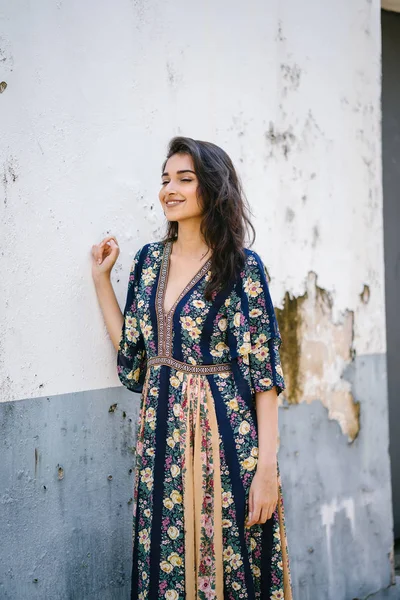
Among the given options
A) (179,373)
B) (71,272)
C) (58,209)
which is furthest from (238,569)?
(58,209)

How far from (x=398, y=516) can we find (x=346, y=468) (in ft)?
3.19

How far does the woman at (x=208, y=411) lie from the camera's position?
2.35 metres

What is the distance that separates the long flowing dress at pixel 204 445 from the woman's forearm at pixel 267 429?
32mm

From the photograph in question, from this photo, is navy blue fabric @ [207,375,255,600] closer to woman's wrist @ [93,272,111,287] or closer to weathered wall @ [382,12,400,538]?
woman's wrist @ [93,272,111,287]

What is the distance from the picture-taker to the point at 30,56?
2461 mm

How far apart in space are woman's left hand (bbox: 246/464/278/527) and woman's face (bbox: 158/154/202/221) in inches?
36.5

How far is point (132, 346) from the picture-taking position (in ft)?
8.38

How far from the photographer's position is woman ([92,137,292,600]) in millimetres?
2352

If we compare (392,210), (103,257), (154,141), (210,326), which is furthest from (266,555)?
(392,210)

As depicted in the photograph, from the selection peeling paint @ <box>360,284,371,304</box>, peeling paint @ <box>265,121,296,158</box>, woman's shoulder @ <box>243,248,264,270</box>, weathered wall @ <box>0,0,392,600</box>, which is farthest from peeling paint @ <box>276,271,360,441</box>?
woman's shoulder @ <box>243,248,264,270</box>

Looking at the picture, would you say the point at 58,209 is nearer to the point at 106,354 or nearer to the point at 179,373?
the point at 106,354

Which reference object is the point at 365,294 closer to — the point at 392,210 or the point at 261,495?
the point at 392,210

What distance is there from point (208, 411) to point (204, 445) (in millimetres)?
117

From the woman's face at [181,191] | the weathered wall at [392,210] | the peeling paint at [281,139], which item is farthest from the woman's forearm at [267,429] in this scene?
the weathered wall at [392,210]
